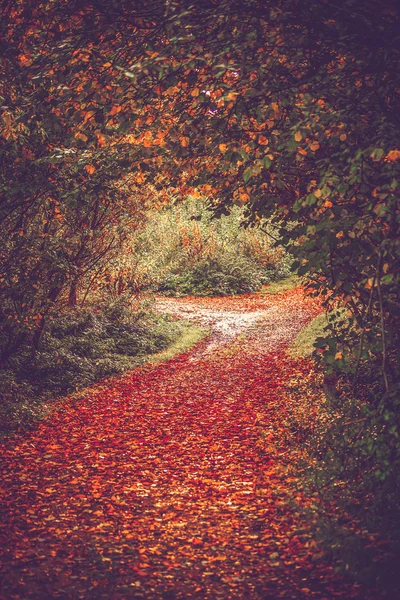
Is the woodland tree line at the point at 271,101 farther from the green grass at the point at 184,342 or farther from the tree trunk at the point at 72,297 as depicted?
the green grass at the point at 184,342

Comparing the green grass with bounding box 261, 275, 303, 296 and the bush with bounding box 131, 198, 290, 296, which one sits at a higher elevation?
the bush with bounding box 131, 198, 290, 296

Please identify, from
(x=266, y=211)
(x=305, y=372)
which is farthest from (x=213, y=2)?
(x=305, y=372)

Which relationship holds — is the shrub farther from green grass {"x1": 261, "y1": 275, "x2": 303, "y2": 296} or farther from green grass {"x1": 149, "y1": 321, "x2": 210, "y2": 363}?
green grass {"x1": 261, "y1": 275, "x2": 303, "y2": 296}

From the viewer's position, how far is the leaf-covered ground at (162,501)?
4.68m

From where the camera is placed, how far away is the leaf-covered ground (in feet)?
15.3

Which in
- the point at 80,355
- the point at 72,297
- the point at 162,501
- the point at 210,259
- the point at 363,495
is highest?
the point at 210,259

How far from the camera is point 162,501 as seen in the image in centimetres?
643

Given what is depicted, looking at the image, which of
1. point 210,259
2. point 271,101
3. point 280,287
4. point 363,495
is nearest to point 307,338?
point 363,495

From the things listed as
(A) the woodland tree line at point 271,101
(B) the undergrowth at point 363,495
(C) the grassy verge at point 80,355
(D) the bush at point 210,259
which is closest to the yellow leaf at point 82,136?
(A) the woodland tree line at point 271,101

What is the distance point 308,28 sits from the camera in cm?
558

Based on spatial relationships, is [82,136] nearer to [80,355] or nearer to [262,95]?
[262,95]

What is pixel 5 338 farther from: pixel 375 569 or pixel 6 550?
pixel 375 569

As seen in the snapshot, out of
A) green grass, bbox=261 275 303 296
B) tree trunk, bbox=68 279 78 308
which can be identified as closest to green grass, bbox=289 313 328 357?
tree trunk, bbox=68 279 78 308

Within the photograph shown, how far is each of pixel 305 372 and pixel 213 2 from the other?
802 centimetres
